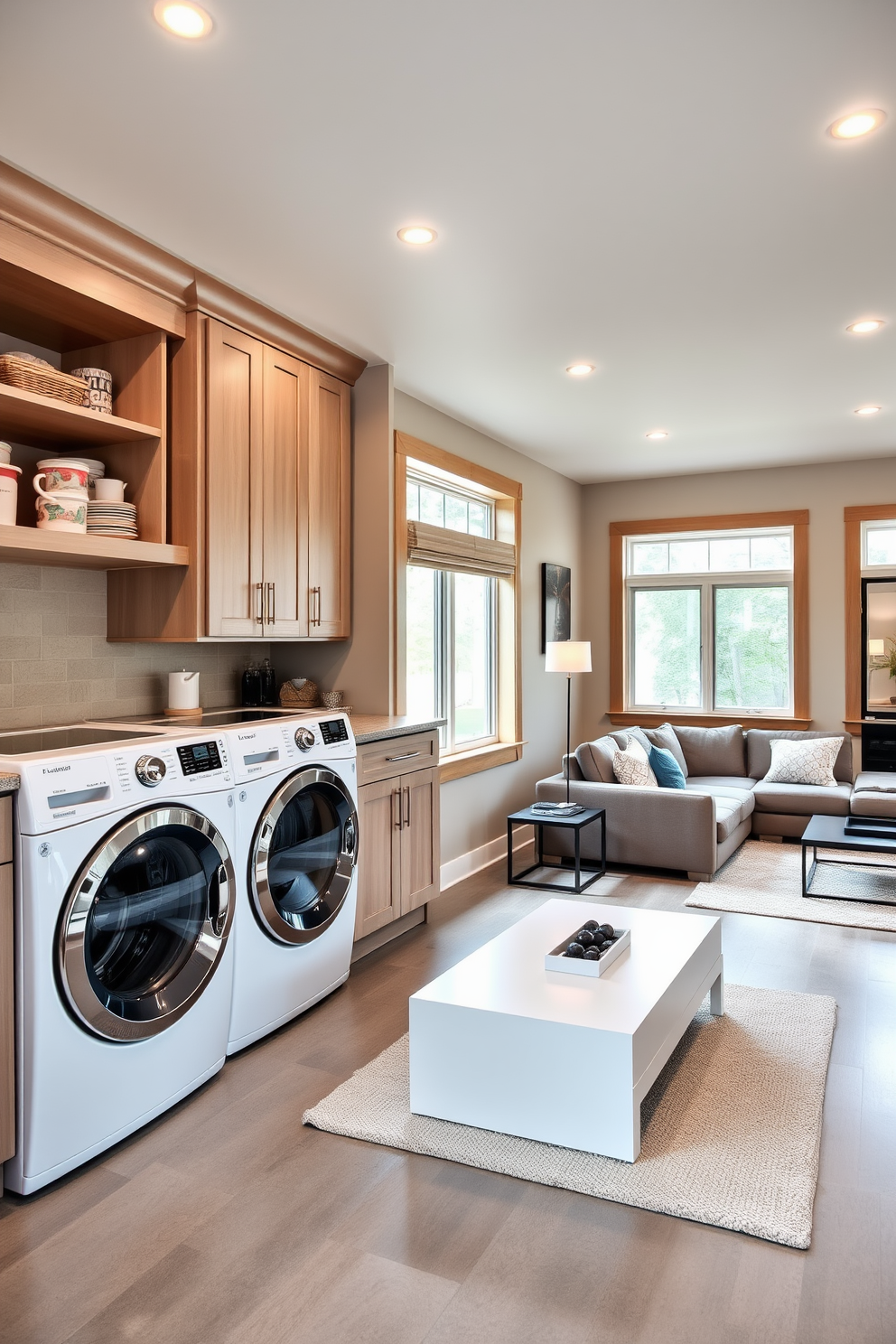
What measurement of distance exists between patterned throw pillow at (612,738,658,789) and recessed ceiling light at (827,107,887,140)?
11.7 feet

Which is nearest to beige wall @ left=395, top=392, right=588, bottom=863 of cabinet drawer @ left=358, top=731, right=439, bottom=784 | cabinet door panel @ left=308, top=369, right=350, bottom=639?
cabinet door panel @ left=308, top=369, right=350, bottom=639

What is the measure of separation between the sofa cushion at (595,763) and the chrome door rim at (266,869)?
236 cm

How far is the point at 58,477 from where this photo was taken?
9.53 feet

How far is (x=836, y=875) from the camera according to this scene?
16.5 feet

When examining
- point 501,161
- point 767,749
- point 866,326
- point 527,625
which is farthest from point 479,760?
point 501,161

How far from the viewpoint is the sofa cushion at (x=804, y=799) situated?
568cm

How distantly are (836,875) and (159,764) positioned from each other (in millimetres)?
3993

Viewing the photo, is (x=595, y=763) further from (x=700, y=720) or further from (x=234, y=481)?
(x=234, y=481)

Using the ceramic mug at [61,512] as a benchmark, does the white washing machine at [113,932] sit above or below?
below

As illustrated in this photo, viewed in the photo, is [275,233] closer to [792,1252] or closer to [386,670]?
[386,670]

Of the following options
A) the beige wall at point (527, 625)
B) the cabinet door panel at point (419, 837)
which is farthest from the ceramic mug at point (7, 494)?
the beige wall at point (527, 625)

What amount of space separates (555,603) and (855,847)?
287 centimetres

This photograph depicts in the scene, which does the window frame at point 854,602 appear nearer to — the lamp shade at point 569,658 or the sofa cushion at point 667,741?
the sofa cushion at point 667,741

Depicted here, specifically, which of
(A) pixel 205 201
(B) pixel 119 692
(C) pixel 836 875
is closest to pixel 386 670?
(B) pixel 119 692
